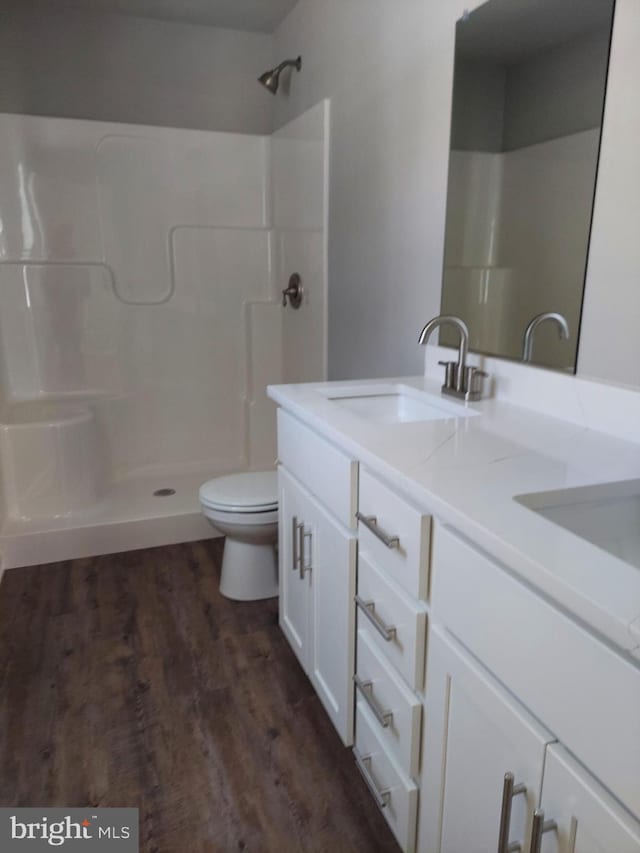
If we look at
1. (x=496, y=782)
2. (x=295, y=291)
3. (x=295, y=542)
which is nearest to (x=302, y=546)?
(x=295, y=542)

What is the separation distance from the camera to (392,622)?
116cm

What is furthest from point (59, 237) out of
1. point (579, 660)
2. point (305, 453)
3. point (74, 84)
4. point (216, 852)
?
point (579, 660)

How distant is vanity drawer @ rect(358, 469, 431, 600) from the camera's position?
1.03 meters

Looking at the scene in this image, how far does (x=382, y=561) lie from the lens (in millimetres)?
1198

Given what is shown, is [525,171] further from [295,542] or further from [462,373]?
[295,542]

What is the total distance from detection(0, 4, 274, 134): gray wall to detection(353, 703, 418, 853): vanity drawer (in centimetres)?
291

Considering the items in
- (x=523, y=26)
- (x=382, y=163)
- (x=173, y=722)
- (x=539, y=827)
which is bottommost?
(x=173, y=722)

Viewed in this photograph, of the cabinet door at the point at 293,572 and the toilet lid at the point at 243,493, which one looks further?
the toilet lid at the point at 243,493

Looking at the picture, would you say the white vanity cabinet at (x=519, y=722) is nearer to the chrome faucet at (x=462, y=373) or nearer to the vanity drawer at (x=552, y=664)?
the vanity drawer at (x=552, y=664)

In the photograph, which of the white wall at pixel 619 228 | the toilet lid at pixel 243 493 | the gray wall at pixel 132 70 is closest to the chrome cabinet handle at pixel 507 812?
the white wall at pixel 619 228

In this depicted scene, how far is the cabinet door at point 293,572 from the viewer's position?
1.66 meters

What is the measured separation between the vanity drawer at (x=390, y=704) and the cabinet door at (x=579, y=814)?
0.35m

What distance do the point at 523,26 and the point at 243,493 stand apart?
1573mm

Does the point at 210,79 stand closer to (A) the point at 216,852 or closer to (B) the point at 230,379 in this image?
(B) the point at 230,379
